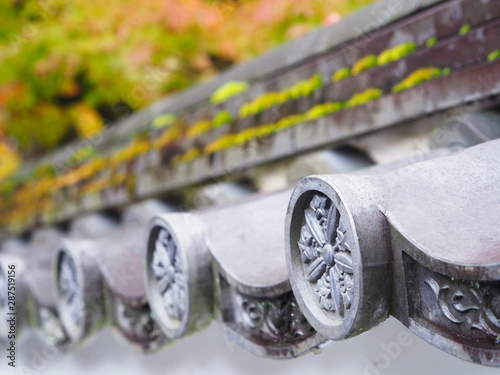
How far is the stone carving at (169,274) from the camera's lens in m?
2.23

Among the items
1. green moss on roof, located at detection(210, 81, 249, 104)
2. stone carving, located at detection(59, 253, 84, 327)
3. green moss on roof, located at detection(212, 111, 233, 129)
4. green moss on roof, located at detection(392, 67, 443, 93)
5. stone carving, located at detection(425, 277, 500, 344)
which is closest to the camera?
stone carving, located at detection(425, 277, 500, 344)

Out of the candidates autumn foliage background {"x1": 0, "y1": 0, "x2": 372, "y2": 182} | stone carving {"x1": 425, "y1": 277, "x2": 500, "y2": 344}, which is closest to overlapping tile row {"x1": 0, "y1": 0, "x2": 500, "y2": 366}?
stone carving {"x1": 425, "y1": 277, "x2": 500, "y2": 344}

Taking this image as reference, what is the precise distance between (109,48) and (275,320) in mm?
5169

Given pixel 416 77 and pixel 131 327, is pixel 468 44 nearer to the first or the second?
pixel 416 77

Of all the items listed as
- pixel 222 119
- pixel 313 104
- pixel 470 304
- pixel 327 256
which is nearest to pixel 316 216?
pixel 327 256

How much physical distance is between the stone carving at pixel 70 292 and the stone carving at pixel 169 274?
752 mm

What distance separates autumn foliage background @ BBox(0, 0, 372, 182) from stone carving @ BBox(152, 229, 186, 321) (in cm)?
350

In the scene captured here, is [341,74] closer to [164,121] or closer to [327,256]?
[327,256]


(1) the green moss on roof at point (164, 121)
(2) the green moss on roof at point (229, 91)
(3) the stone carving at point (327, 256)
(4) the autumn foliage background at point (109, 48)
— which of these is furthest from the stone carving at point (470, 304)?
(4) the autumn foliage background at point (109, 48)

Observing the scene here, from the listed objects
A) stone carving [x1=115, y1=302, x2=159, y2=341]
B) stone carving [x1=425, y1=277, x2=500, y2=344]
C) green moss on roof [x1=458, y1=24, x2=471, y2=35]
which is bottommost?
stone carving [x1=115, y1=302, x2=159, y2=341]

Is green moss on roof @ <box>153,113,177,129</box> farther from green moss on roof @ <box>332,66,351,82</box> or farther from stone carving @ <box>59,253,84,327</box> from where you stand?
green moss on roof @ <box>332,66,351,82</box>

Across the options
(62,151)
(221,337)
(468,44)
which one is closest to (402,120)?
(468,44)

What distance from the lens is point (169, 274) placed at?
7.49ft

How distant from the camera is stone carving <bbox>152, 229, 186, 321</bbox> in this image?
87.9 inches
